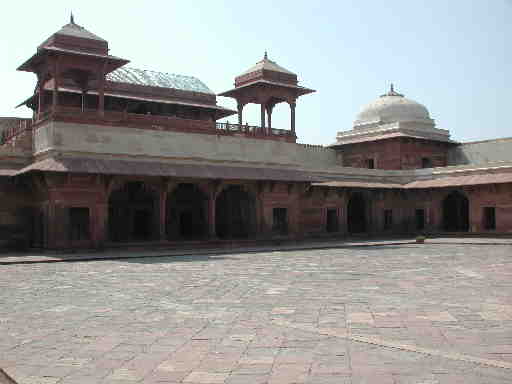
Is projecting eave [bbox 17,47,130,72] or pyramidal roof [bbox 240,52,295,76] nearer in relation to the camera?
projecting eave [bbox 17,47,130,72]

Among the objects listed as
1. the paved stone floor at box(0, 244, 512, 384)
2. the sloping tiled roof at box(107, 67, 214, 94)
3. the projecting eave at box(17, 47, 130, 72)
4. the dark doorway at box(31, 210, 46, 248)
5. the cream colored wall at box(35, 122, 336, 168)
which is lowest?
the paved stone floor at box(0, 244, 512, 384)

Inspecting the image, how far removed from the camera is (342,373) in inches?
181

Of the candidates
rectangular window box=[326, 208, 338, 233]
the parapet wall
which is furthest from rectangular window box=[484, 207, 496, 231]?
rectangular window box=[326, 208, 338, 233]

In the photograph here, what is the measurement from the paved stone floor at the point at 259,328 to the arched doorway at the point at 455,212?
1997 cm

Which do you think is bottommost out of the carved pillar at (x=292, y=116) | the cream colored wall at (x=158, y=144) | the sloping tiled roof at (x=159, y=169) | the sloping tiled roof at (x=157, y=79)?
the sloping tiled roof at (x=159, y=169)

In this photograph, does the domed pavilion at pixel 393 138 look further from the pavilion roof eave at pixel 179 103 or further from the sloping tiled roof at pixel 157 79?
the sloping tiled roof at pixel 157 79

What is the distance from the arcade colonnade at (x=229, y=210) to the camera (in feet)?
62.9

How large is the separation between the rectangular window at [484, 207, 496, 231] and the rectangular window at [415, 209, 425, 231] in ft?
11.6

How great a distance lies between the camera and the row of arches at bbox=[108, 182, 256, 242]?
23.1 meters

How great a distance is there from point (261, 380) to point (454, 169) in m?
27.1

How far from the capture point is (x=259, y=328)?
→ 6316mm

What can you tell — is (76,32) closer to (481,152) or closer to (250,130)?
(250,130)

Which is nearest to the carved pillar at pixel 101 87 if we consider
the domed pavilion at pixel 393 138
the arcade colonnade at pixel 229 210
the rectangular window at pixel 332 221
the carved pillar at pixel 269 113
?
the arcade colonnade at pixel 229 210

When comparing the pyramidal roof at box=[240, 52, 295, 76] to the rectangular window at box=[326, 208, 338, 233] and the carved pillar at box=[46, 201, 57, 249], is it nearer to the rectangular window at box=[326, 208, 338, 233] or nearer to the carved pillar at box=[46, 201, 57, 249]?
the rectangular window at box=[326, 208, 338, 233]
